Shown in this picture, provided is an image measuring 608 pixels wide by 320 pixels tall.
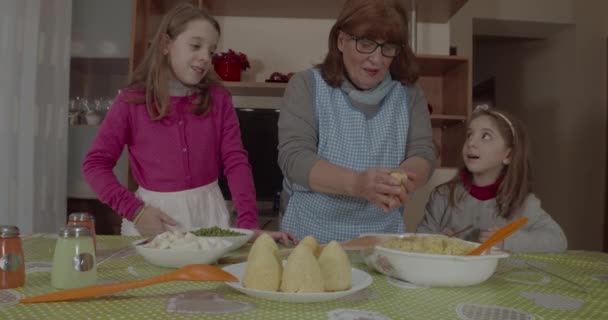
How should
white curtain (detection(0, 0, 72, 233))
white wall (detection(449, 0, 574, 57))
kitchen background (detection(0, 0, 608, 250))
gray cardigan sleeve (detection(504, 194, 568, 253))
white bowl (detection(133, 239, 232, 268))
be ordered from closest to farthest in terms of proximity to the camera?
white bowl (detection(133, 239, 232, 268)) < gray cardigan sleeve (detection(504, 194, 568, 253)) < white curtain (detection(0, 0, 72, 233)) < kitchen background (detection(0, 0, 608, 250)) < white wall (detection(449, 0, 574, 57))

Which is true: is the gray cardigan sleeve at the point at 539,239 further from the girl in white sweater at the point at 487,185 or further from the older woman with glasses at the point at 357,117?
the older woman with glasses at the point at 357,117

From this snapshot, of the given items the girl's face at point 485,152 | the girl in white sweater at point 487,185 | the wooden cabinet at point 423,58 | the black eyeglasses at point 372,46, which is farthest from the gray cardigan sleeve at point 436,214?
the wooden cabinet at point 423,58

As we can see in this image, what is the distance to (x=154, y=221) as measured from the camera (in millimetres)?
1354

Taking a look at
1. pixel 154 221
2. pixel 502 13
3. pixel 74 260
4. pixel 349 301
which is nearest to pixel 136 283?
pixel 74 260

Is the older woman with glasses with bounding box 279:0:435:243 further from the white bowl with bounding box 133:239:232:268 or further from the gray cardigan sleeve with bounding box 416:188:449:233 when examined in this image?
the white bowl with bounding box 133:239:232:268

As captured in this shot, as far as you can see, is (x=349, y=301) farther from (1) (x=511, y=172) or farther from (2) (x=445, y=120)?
(2) (x=445, y=120)

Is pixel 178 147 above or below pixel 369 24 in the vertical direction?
below

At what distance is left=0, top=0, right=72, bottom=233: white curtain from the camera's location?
221 centimetres

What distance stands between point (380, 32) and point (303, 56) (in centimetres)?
196

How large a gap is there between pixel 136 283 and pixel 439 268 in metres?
0.41

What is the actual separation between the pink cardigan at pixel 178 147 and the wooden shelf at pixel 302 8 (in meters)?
1.43

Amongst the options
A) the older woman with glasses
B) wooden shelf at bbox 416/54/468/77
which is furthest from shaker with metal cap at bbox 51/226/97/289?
wooden shelf at bbox 416/54/468/77

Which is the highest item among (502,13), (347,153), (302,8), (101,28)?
(502,13)

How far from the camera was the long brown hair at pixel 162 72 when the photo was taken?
5.38 feet
